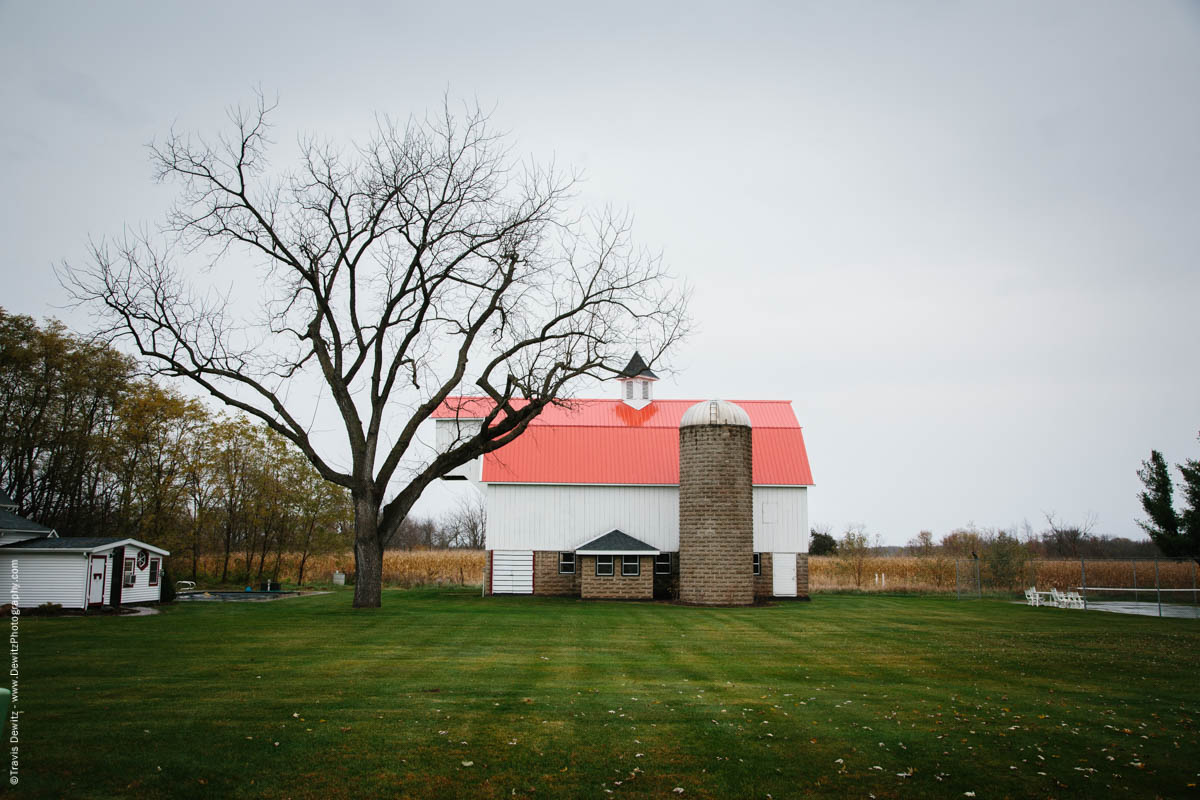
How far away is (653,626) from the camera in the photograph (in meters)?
21.2

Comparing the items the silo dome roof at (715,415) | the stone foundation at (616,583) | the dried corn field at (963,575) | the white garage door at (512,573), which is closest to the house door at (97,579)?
the white garage door at (512,573)

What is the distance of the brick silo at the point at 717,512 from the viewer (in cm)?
2888

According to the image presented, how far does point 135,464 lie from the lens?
3784cm

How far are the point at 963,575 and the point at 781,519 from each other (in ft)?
43.6

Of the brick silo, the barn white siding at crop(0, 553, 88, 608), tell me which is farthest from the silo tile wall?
the barn white siding at crop(0, 553, 88, 608)

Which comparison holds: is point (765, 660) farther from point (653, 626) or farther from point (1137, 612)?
point (1137, 612)

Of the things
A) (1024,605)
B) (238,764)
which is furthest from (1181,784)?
(1024,605)

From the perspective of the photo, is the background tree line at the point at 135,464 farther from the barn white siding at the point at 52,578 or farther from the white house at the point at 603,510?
the white house at the point at 603,510

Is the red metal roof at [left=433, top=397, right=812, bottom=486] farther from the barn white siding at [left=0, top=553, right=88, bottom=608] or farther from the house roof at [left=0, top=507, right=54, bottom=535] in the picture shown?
the house roof at [left=0, top=507, right=54, bottom=535]

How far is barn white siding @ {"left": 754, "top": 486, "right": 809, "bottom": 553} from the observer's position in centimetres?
3372

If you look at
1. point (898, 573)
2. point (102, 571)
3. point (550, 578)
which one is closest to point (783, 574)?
point (550, 578)

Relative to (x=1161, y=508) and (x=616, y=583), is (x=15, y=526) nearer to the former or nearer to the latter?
(x=616, y=583)

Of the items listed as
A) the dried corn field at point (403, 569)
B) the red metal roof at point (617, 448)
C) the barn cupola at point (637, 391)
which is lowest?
the dried corn field at point (403, 569)

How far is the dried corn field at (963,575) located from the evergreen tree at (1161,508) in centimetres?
170
